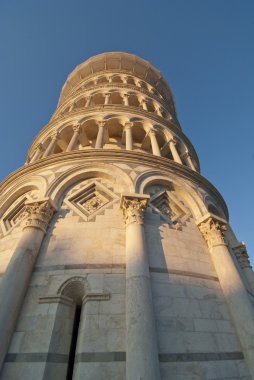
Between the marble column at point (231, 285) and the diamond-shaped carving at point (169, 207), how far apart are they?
2.37 feet

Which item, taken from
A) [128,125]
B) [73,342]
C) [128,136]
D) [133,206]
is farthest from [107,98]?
[73,342]

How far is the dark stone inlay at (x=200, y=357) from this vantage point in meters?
4.58

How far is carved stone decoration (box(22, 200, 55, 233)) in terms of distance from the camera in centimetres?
673

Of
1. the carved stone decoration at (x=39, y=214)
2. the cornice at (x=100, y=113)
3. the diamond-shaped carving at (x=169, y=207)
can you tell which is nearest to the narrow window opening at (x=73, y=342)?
the carved stone decoration at (x=39, y=214)

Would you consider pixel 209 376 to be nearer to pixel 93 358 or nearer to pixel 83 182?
pixel 93 358

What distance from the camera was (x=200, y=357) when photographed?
4.75 metres

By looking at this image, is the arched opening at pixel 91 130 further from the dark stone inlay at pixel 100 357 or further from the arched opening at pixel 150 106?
the dark stone inlay at pixel 100 357

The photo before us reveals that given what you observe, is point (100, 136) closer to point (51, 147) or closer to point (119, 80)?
point (51, 147)

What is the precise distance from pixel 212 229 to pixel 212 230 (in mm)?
39

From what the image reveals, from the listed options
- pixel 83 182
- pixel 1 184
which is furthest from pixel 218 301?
pixel 1 184

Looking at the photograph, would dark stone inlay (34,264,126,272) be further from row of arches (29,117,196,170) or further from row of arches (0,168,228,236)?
row of arches (29,117,196,170)

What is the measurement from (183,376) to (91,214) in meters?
4.64

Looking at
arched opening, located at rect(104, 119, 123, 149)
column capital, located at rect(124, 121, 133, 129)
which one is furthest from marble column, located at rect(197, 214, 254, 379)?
arched opening, located at rect(104, 119, 123, 149)

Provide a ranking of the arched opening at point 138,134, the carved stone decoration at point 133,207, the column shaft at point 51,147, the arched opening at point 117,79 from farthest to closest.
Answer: the arched opening at point 117,79 → the arched opening at point 138,134 → the column shaft at point 51,147 → the carved stone decoration at point 133,207
